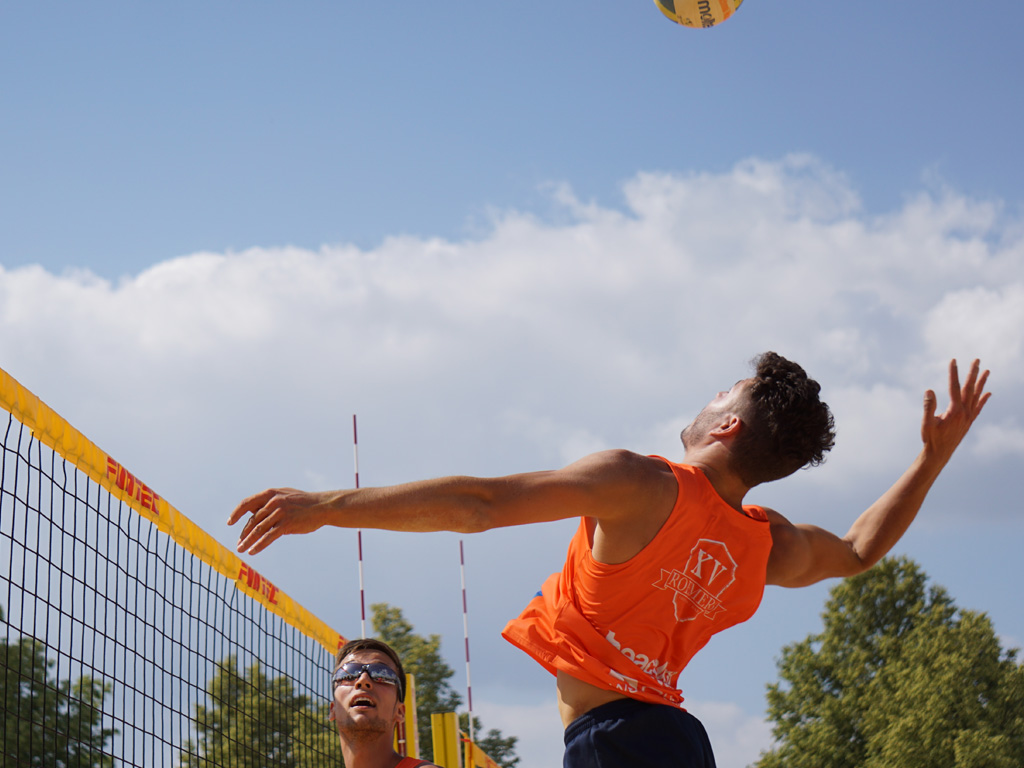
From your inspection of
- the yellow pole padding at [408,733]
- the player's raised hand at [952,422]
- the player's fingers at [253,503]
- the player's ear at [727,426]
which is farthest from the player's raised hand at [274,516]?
the yellow pole padding at [408,733]

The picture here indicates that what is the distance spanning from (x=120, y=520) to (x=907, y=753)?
19.3 m

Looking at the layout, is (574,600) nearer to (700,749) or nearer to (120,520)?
(700,749)

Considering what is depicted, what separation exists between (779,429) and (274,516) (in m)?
1.44

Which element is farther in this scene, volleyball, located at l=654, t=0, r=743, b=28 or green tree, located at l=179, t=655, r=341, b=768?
volleyball, located at l=654, t=0, r=743, b=28

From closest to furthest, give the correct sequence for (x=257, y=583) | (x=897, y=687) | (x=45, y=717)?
1. (x=257, y=583)
2. (x=45, y=717)
3. (x=897, y=687)

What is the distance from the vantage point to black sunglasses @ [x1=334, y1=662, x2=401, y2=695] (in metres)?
3.29

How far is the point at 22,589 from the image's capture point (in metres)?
4.05

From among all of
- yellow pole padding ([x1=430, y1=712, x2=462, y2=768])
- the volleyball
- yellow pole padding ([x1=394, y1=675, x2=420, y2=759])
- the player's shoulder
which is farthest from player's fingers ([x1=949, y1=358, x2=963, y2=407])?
yellow pole padding ([x1=430, y1=712, x2=462, y2=768])

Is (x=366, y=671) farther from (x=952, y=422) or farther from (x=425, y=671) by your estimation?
(x=425, y=671)

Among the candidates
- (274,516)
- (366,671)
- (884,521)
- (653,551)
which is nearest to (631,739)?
(653,551)

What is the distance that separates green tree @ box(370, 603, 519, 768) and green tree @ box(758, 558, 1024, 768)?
8.28 metres

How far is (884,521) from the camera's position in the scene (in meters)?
3.47

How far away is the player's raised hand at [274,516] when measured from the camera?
215cm

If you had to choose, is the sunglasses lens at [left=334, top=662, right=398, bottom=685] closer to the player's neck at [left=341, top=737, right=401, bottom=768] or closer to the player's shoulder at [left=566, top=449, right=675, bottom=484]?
the player's neck at [left=341, top=737, right=401, bottom=768]
